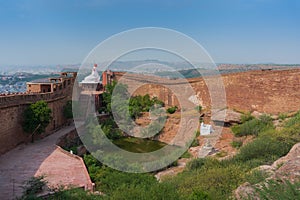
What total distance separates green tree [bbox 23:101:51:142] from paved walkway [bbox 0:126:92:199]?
0.95 meters

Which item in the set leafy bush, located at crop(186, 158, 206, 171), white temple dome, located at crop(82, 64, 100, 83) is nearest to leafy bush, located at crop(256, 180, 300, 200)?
leafy bush, located at crop(186, 158, 206, 171)

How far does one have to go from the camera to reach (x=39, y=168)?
946 cm

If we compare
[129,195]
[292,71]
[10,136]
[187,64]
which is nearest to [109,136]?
[10,136]

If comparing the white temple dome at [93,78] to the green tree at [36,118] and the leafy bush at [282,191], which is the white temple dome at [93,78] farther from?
the leafy bush at [282,191]

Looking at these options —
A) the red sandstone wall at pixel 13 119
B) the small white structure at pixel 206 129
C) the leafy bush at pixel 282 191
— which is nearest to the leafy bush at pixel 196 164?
the leafy bush at pixel 282 191

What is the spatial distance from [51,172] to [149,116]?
972 centimetres

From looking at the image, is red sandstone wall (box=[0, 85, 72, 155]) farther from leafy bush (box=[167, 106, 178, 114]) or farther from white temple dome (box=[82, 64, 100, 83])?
white temple dome (box=[82, 64, 100, 83])

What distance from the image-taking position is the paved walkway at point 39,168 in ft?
26.0

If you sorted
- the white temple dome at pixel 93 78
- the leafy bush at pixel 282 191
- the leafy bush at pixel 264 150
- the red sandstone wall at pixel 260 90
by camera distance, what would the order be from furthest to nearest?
1. the white temple dome at pixel 93 78
2. the red sandstone wall at pixel 260 90
3. the leafy bush at pixel 264 150
4. the leafy bush at pixel 282 191

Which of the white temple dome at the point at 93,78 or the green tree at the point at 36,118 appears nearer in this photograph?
the green tree at the point at 36,118

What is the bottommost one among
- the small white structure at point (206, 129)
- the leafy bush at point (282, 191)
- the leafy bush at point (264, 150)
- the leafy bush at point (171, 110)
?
the small white structure at point (206, 129)

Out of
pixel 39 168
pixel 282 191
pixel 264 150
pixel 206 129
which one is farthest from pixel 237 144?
pixel 282 191

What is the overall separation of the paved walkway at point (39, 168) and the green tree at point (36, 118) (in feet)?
3.13

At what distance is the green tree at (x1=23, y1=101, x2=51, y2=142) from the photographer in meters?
13.4
